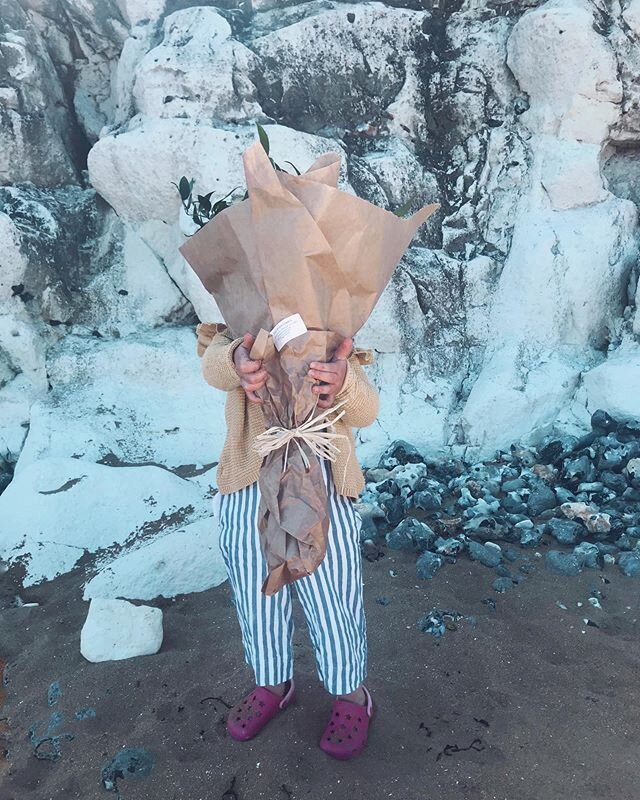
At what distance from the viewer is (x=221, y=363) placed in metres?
1.77

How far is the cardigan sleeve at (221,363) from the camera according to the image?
1.71 m

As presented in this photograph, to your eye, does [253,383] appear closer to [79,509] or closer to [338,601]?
[338,601]

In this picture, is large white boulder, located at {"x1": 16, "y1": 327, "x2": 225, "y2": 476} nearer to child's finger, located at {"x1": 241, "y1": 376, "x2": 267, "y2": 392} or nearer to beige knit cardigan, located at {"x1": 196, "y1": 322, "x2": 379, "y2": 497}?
beige knit cardigan, located at {"x1": 196, "y1": 322, "x2": 379, "y2": 497}

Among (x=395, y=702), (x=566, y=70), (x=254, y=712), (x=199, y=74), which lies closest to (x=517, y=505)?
(x=395, y=702)

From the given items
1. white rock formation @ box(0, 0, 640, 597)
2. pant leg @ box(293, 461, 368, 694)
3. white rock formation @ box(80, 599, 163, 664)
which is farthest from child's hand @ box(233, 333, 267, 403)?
white rock formation @ box(0, 0, 640, 597)

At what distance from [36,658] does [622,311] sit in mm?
3623

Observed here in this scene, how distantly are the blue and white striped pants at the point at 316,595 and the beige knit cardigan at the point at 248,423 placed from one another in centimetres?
4

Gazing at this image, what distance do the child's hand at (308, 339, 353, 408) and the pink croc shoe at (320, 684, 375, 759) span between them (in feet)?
3.15

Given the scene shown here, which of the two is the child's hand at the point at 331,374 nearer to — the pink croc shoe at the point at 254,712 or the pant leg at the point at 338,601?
the pant leg at the point at 338,601

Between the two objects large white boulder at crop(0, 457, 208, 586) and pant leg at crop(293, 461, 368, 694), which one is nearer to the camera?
pant leg at crop(293, 461, 368, 694)

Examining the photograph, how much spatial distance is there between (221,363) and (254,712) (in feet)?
3.55

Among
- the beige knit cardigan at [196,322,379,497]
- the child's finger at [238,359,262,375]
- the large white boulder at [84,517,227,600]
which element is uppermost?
the child's finger at [238,359,262,375]

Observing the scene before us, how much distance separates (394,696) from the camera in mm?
2145

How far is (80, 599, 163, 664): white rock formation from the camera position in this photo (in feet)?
7.92
